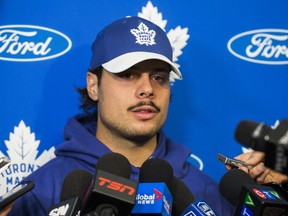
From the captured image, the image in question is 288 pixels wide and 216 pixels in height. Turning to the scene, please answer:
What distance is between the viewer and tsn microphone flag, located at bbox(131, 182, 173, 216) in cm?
85

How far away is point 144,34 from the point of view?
1.42 m

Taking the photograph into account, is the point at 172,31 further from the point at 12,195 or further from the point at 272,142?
the point at 272,142

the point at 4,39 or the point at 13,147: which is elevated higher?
the point at 4,39

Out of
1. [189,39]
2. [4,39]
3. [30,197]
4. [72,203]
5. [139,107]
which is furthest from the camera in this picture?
[189,39]

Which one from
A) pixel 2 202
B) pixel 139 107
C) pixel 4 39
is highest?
pixel 4 39

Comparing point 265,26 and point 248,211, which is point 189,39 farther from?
point 248,211

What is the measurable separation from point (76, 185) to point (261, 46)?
0.99 metres

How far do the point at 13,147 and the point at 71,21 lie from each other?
446mm

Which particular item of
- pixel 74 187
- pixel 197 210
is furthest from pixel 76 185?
pixel 197 210

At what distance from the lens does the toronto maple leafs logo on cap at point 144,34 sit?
1409 millimetres

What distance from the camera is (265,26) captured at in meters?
1.66

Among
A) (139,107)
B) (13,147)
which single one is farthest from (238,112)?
(13,147)

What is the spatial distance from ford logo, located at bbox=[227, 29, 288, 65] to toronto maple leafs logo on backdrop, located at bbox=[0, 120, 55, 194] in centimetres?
73

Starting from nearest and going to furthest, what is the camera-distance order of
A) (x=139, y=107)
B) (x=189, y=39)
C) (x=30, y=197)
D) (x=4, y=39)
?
(x=30, y=197), (x=139, y=107), (x=4, y=39), (x=189, y=39)
